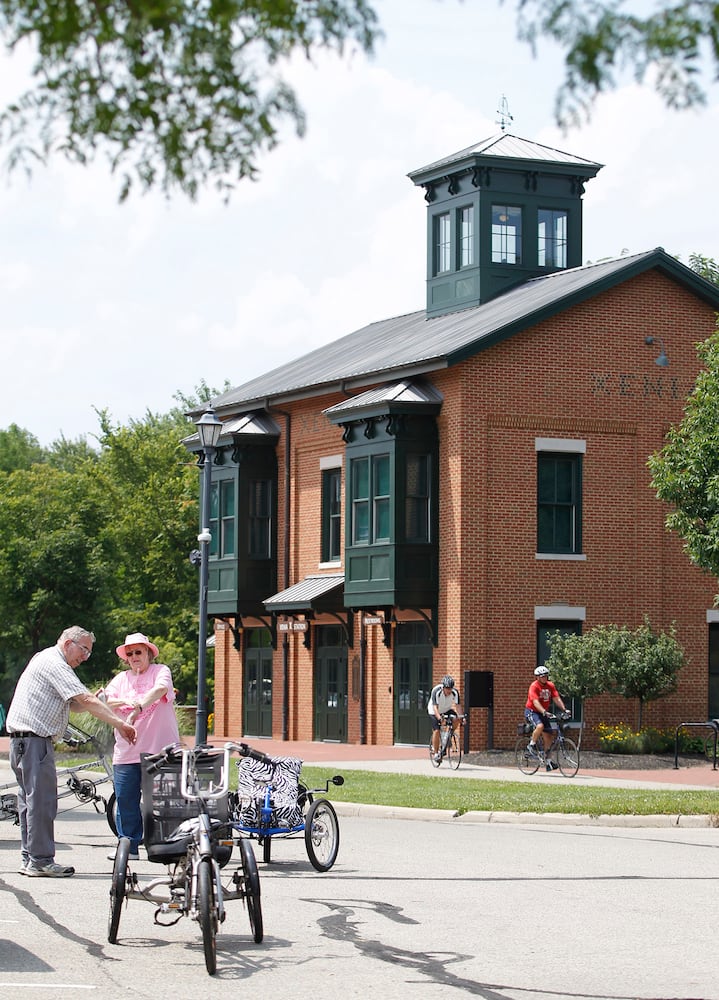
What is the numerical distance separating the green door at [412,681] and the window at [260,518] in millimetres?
6276

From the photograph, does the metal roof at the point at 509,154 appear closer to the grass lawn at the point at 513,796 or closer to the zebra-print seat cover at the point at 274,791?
the grass lawn at the point at 513,796

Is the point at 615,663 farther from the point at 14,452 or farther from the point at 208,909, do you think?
the point at 14,452

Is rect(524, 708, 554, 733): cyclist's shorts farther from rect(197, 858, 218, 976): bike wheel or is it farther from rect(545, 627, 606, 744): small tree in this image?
rect(197, 858, 218, 976): bike wheel

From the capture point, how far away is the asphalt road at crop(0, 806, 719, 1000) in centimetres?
876

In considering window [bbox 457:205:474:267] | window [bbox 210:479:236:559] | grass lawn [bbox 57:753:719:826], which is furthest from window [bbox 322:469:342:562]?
grass lawn [bbox 57:753:719:826]

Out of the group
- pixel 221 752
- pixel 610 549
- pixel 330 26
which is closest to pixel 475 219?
pixel 610 549

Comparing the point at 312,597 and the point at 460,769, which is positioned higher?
the point at 312,597

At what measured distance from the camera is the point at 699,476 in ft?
91.4

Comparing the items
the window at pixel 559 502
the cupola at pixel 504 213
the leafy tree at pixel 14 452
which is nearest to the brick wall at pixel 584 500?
the window at pixel 559 502

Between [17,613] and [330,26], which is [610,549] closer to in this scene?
[17,613]

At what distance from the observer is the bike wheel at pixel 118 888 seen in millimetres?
9836

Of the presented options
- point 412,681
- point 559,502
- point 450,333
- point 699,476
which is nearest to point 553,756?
point 699,476

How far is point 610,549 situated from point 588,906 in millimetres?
22870

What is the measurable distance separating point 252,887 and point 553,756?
1805 centimetres
